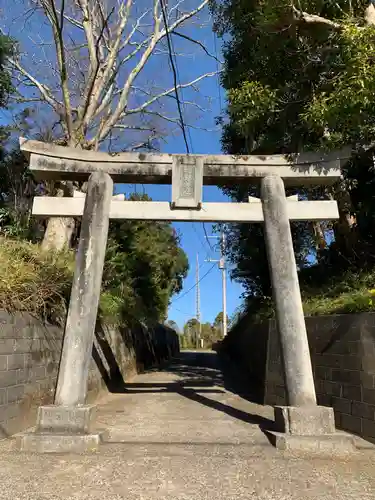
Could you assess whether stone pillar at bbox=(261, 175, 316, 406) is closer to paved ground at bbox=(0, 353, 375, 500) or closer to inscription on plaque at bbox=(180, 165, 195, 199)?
paved ground at bbox=(0, 353, 375, 500)

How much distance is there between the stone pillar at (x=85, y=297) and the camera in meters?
5.74

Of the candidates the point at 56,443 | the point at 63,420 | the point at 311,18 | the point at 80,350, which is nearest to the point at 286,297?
the point at 80,350

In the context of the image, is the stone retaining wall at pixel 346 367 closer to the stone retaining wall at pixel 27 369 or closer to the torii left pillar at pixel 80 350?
the torii left pillar at pixel 80 350

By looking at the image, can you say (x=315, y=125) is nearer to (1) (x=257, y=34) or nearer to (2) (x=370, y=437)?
(1) (x=257, y=34)

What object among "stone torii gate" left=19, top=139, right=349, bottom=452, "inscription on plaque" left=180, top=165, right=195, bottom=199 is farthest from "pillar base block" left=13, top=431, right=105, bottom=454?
"inscription on plaque" left=180, top=165, right=195, bottom=199

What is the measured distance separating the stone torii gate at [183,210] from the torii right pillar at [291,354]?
0.05ft

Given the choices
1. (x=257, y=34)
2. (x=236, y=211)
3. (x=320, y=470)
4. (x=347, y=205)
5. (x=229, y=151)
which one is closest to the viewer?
(x=320, y=470)

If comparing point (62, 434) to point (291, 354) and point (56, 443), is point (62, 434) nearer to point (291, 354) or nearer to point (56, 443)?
point (56, 443)

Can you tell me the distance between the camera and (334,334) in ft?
21.4

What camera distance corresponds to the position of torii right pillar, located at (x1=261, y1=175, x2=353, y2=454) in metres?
5.29

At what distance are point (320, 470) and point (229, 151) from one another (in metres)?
10.2

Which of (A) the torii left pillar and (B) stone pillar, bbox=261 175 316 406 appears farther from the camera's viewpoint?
(B) stone pillar, bbox=261 175 316 406

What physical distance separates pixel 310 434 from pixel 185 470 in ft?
6.02

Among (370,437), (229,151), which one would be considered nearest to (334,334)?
(370,437)
